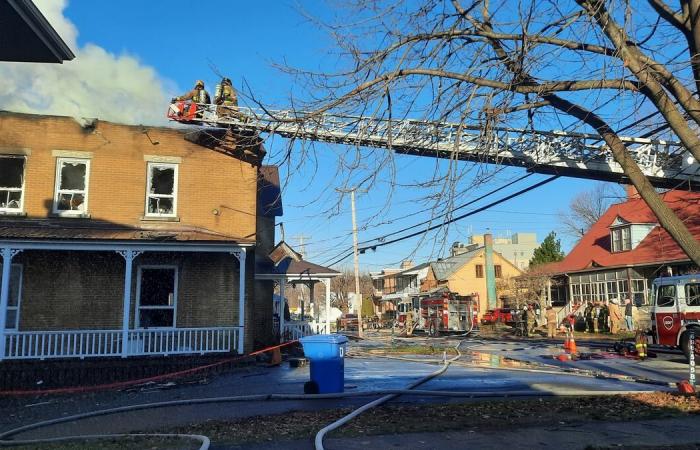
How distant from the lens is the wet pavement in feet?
30.7

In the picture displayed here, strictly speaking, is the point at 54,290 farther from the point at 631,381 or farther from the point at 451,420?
the point at 631,381

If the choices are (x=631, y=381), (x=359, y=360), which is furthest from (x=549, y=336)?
(x=631, y=381)

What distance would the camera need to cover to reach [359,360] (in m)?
18.1

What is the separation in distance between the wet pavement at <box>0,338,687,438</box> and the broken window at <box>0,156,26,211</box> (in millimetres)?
6488

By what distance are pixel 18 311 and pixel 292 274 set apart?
27.9 feet

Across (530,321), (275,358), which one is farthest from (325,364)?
(530,321)

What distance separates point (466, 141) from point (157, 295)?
38.2 feet

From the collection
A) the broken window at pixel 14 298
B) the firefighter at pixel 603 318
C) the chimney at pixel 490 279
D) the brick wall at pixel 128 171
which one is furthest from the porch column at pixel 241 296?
the chimney at pixel 490 279

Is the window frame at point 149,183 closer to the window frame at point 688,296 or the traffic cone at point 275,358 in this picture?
the traffic cone at point 275,358

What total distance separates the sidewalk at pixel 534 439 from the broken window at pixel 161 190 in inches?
486

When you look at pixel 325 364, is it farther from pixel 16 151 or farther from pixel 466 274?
pixel 466 274

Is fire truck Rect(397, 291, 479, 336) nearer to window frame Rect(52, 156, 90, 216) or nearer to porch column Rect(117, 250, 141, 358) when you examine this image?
porch column Rect(117, 250, 141, 358)

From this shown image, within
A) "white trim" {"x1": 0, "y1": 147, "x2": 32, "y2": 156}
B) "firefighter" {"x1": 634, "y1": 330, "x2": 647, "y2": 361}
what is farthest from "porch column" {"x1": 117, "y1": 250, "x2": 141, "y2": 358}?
"firefighter" {"x1": 634, "y1": 330, "x2": 647, "y2": 361}

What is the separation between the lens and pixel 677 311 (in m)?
17.8
